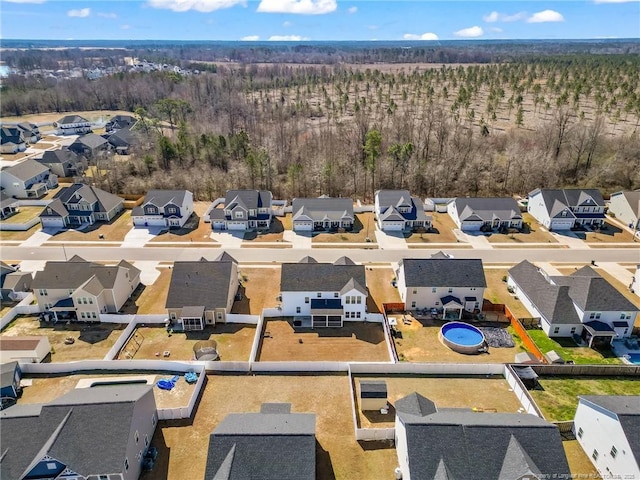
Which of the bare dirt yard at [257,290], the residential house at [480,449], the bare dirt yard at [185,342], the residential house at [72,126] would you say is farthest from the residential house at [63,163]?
the residential house at [480,449]

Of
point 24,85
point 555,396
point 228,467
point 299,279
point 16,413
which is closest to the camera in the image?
point 228,467

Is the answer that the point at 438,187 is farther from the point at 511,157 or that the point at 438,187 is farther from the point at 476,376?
the point at 476,376

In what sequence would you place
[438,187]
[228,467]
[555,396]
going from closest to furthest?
1. [228,467]
2. [555,396]
3. [438,187]

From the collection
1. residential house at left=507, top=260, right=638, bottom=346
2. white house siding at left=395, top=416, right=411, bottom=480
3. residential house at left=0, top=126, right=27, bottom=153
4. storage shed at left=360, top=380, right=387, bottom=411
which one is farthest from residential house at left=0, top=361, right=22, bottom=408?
residential house at left=0, top=126, right=27, bottom=153

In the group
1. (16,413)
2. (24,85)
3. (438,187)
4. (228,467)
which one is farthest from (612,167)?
(24,85)

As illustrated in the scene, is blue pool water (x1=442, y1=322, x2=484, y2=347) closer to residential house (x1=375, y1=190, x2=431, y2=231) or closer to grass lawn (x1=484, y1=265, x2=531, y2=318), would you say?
grass lawn (x1=484, y1=265, x2=531, y2=318)

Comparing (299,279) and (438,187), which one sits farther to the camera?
(438,187)
